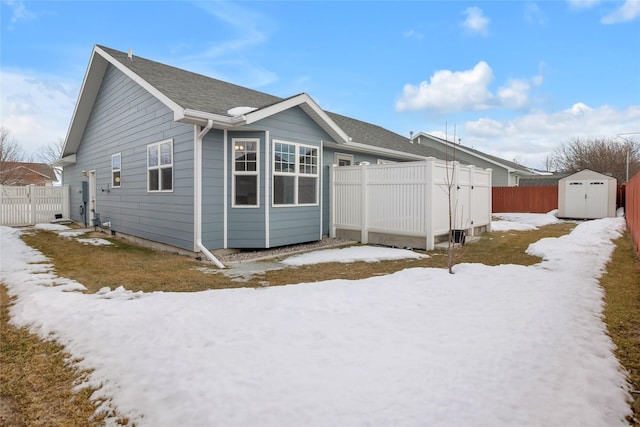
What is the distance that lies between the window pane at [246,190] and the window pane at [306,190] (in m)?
1.29

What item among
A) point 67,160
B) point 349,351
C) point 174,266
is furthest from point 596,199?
point 67,160

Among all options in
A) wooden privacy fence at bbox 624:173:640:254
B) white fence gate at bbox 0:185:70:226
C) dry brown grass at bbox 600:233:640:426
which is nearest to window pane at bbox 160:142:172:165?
dry brown grass at bbox 600:233:640:426

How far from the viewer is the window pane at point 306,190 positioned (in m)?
9.13

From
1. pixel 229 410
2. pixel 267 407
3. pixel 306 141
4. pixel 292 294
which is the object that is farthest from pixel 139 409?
pixel 306 141

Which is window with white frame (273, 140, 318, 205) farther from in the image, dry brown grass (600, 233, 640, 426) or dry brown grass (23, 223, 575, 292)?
dry brown grass (600, 233, 640, 426)

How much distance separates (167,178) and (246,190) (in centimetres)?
211

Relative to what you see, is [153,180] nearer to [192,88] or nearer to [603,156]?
[192,88]

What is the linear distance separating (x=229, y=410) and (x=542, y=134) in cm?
4134

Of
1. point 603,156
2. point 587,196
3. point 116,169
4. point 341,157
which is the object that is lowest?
point 587,196

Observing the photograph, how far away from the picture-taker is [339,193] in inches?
411

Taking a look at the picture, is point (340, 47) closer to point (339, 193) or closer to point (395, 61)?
point (395, 61)

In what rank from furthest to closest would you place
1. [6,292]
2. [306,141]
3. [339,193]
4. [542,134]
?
[542,134], [339,193], [306,141], [6,292]

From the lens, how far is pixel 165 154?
8727mm

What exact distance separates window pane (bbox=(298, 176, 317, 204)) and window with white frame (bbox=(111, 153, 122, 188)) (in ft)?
19.8
